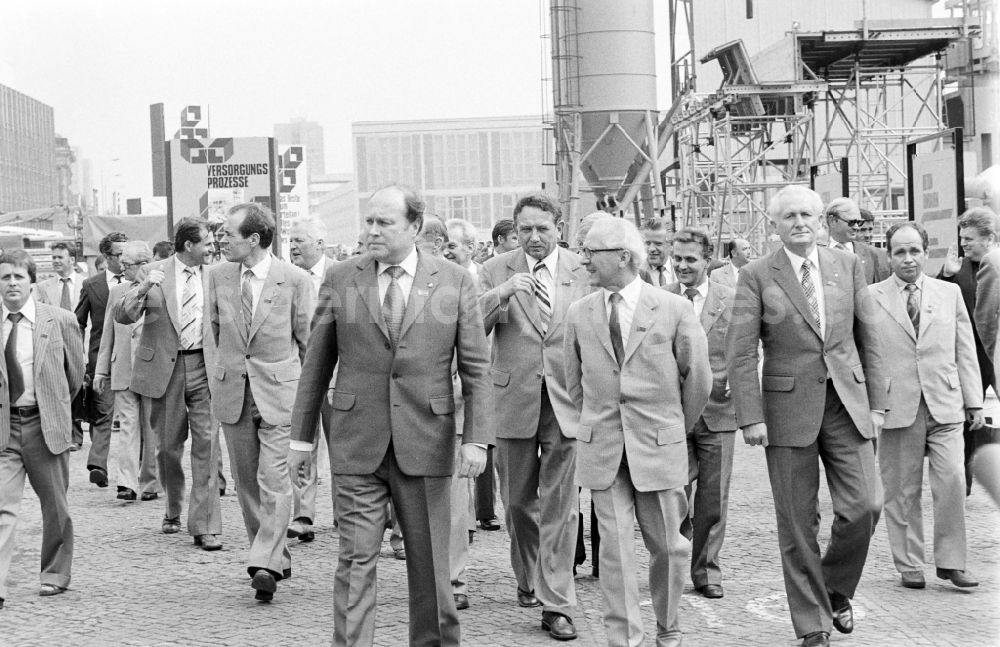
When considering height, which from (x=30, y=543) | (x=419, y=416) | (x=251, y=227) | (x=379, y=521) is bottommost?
(x=30, y=543)

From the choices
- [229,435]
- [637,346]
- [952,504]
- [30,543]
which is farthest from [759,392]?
[30,543]

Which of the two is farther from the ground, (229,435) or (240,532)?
(229,435)

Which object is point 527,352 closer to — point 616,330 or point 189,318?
point 616,330

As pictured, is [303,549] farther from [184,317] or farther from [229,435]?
[184,317]

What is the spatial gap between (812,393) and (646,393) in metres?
0.89

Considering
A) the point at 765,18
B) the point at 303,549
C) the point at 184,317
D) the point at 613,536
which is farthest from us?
the point at 765,18

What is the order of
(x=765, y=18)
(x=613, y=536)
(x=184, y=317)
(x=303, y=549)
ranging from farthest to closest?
(x=765, y=18), (x=184, y=317), (x=303, y=549), (x=613, y=536)

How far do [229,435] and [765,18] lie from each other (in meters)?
38.7

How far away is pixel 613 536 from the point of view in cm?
607

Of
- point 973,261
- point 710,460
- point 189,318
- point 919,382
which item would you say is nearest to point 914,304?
point 919,382

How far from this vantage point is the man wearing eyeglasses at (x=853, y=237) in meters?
10.2

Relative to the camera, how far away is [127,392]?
11.9 m

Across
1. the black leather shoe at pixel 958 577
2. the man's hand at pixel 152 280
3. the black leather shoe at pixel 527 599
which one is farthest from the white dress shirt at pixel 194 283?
the black leather shoe at pixel 958 577

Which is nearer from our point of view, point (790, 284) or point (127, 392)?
point (790, 284)
